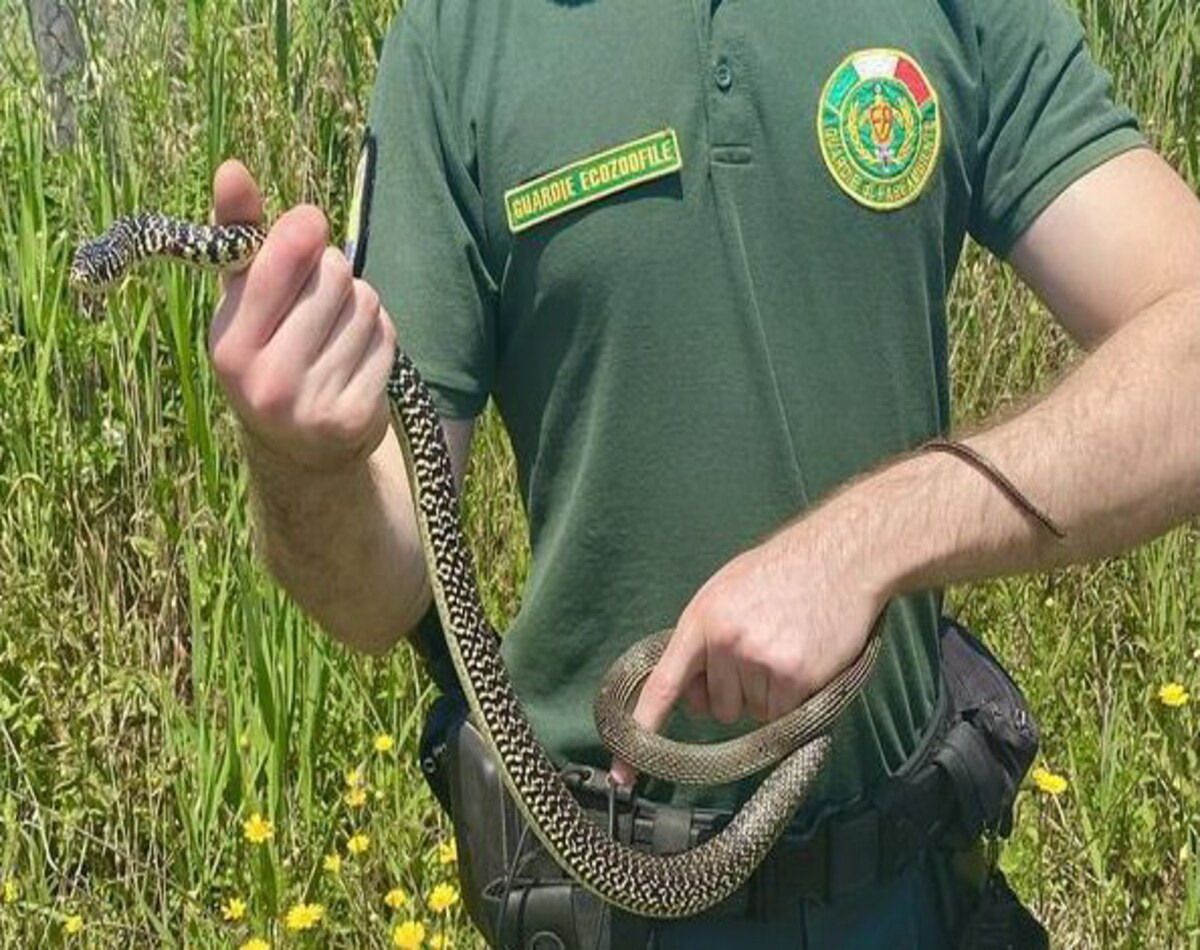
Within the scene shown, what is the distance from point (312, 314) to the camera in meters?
1.91

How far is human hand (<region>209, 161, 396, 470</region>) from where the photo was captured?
188 centimetres

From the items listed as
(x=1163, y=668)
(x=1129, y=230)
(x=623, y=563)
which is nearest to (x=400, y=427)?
(x=623, y=563)

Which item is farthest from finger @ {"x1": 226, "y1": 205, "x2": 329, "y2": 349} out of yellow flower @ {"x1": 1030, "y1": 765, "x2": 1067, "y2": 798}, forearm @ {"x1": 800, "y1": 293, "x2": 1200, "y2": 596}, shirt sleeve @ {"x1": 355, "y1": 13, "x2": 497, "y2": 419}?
yellow flower @ {"x1": 1030, "y1": 765, "x2": 1067, "y2": 798}

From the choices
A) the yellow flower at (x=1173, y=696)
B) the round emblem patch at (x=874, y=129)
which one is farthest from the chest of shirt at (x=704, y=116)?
the yellow flower at (x=1173, y=696)

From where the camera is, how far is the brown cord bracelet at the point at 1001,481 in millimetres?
2252

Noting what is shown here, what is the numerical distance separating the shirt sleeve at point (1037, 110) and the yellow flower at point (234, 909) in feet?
6.06

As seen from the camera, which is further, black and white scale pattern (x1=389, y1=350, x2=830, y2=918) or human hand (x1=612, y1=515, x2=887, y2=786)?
black and white scale pattern (x1=389, y1=350, x2=830, y2=918)

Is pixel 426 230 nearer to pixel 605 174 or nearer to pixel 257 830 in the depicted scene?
pixel 605 174

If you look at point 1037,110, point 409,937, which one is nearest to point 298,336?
point 1037,110

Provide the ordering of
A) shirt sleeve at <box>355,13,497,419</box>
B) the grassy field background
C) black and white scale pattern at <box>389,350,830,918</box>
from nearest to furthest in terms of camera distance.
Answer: black and white scale pattern at <box>389,350,830,918</box> < shirt sleeve at <box>355,13,497,419</box> < the grassy field background

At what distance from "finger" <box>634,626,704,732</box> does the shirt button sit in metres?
0.75

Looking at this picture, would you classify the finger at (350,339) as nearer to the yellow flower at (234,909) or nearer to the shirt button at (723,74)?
the shirt button at (723,74)

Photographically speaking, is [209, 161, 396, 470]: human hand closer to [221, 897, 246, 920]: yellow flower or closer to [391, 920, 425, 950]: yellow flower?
[391, 920, 425, 950]: yellow flower

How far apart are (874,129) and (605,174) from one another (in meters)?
0.36
